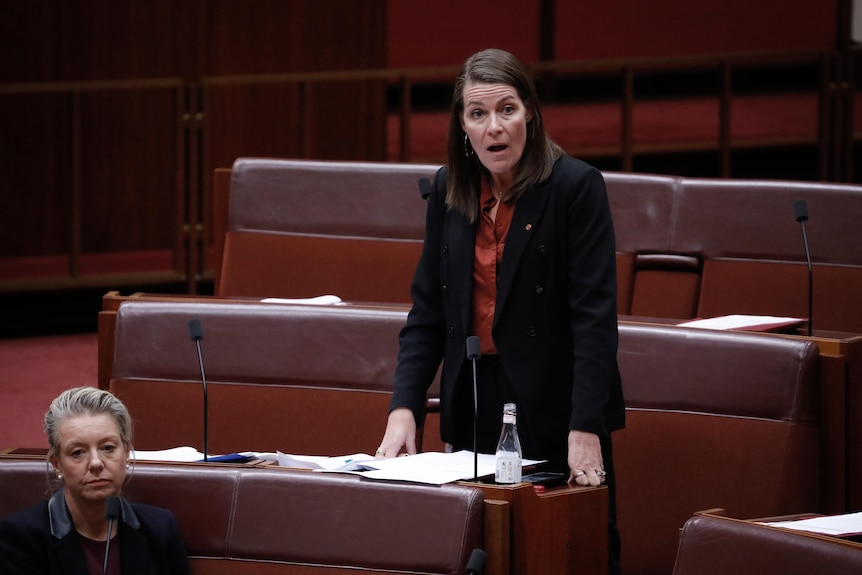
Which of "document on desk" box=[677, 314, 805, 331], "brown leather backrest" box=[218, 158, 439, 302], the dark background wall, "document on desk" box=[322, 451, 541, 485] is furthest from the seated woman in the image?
the dark background wall

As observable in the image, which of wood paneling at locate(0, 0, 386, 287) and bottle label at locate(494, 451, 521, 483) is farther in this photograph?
wood paneling at locate(0, 0, 386, 287)

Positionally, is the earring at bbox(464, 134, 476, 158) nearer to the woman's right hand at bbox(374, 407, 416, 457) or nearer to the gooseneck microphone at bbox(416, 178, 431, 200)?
the woman's right hand at bbox(374, 407, 416, 457)

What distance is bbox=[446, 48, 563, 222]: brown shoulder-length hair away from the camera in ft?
5.85

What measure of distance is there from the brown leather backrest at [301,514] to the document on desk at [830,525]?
1.15 feet

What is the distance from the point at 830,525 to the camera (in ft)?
5.35

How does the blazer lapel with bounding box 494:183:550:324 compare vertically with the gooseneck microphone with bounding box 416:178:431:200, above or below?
Result: below

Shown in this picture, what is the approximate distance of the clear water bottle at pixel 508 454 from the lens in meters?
1.70

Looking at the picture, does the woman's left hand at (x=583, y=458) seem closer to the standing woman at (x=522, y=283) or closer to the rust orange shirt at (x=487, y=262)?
the standing woman at (x=522, y=283)

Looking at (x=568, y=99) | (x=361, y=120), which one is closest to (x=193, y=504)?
(x=361, y=120)

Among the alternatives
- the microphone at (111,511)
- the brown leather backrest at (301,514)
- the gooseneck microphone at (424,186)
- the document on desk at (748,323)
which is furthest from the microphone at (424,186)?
the microphone at (111,511)

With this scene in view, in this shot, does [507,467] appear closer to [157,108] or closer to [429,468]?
[429,468]

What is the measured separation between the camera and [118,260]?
4285 millimetres

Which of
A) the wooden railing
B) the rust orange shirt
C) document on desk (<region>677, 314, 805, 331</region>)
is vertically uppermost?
the wooden railing

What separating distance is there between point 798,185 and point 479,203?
1097 mm
